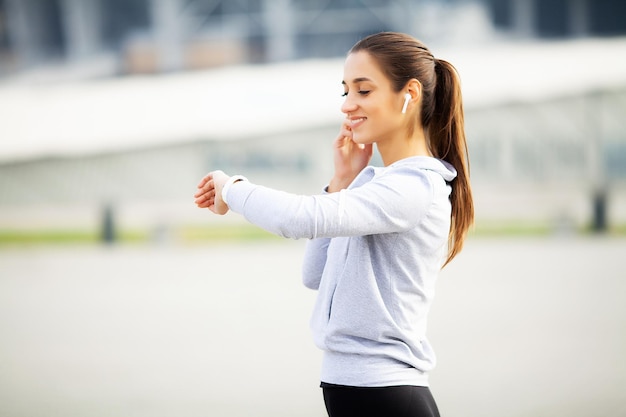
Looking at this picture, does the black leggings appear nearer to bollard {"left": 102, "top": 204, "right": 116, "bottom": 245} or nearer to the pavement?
the pavement

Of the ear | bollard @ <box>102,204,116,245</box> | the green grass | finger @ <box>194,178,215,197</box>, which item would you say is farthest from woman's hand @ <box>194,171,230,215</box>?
bollard @ <box>102,204,116,245</box>

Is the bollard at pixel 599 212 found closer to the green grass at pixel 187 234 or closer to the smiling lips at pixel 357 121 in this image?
the green grass at pixel 187 234

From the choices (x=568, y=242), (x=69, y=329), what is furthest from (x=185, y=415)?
(x=568, y=242)

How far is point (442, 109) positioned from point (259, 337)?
3.65 meters

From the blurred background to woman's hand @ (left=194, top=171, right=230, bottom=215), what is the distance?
220 centimetres

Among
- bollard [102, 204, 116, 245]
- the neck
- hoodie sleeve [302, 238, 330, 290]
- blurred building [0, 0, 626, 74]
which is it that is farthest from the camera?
blurred building [0, 0, 626, 74]

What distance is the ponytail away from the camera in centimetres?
134

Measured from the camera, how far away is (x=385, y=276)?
123cm

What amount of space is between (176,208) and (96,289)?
2.91m

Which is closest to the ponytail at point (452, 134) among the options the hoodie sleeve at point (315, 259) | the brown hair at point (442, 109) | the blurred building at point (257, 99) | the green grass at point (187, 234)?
the brown hair at point (442, 109)

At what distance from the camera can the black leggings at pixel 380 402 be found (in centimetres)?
125

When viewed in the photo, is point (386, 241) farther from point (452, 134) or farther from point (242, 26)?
point (242, 26)

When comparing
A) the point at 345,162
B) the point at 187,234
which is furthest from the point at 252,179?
the point at 345,162

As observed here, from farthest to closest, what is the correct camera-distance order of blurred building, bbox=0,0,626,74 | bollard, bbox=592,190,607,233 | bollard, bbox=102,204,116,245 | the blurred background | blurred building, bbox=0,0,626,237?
blurred building, bbox=0,0,626,74 < blurred building, bbox=0,0,626,237 < bollard, bbox=102,204,116,245 < bollard, bbox=592,190,607,233 < the blurred background
